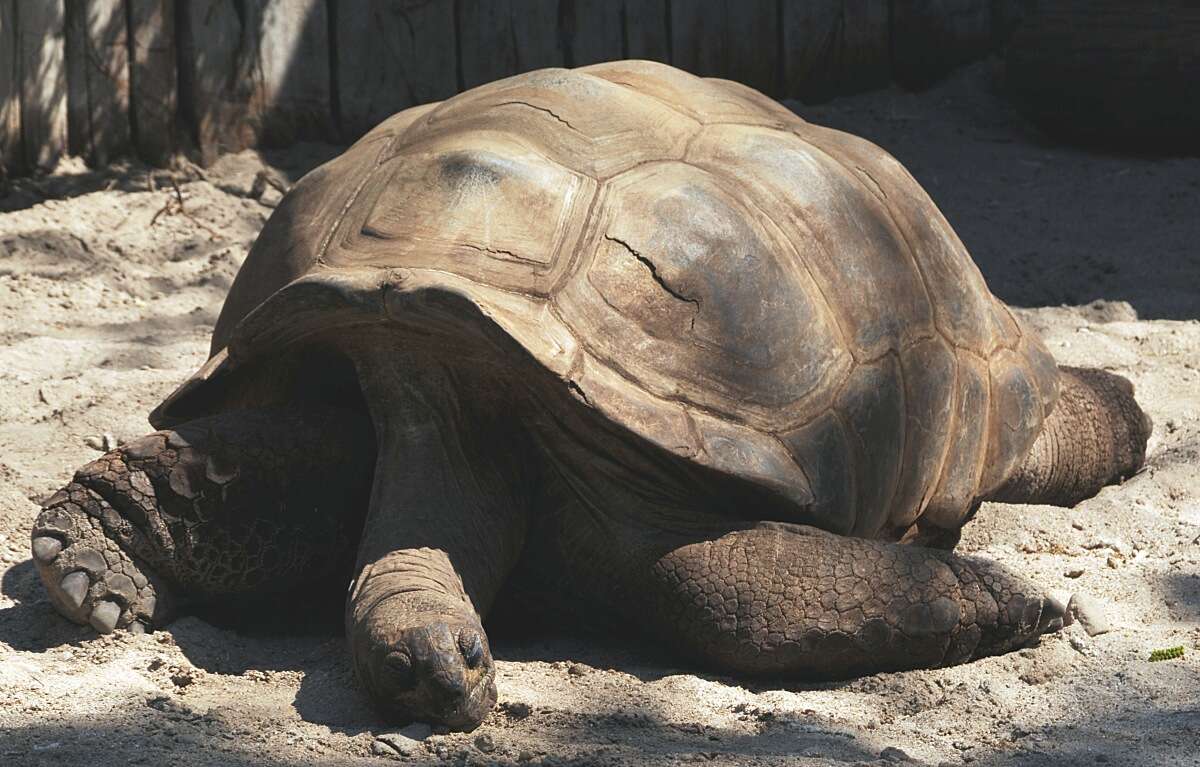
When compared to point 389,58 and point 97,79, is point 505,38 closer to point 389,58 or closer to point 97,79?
point 389,58

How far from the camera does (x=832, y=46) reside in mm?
6781

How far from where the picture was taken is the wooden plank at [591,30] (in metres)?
6.27

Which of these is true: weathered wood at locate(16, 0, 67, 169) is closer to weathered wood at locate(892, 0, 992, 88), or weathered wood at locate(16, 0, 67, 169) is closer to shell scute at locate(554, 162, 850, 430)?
shell scute at locate(554, 162, 850, 430)

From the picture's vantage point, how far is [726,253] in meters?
2.95

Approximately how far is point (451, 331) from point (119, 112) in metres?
3.45

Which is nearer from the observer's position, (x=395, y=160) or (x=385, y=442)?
(x=385, y=442)

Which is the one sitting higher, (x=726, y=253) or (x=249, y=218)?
(x=726, y=253)

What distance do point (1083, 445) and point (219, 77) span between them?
11.5 ft

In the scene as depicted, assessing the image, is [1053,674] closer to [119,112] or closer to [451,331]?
[451,331]

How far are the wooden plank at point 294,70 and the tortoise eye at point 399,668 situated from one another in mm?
3953

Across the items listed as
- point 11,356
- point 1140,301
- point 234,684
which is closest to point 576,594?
point 234,684

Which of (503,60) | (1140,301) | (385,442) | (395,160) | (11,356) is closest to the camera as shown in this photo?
(385,442)

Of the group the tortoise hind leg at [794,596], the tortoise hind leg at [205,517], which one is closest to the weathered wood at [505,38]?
the tortoise hind leg at [205,517]

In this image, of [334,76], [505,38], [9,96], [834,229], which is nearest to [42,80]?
Result: [9,96]
